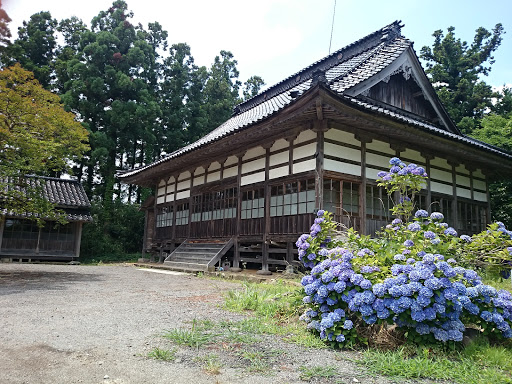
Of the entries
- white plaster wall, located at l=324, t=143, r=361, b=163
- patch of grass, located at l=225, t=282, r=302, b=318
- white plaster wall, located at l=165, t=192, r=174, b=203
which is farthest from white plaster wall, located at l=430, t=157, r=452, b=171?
white plaster wall, located at l=165, t=192, r=174, b=203

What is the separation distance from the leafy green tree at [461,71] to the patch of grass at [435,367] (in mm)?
24464

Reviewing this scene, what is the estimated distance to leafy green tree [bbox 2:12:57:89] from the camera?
90.2 feet

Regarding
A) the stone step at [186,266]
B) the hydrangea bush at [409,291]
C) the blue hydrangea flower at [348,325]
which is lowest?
the stone step at [186,266]

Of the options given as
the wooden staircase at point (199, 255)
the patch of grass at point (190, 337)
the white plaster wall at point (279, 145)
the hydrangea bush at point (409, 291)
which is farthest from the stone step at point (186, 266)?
the hydrangea bush at point (409, 291)

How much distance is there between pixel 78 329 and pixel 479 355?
416 centimetres

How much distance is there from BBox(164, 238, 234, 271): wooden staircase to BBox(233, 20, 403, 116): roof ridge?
8248mm

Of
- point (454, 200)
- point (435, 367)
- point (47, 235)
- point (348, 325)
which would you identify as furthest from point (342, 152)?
point (47, 235)

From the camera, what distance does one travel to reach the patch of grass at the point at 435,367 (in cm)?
297

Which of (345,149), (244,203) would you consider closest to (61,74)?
(244,203)

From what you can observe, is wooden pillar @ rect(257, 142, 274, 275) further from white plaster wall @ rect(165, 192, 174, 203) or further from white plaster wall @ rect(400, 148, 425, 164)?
white plaster wall @ rect(165, 192, 174, 203)

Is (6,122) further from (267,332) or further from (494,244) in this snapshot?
(494,244)

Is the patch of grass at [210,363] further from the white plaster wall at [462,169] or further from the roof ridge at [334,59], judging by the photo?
the roof ridge at [334,59]

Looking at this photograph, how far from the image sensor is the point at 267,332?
420 centimetres

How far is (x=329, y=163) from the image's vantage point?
32.7 feet
